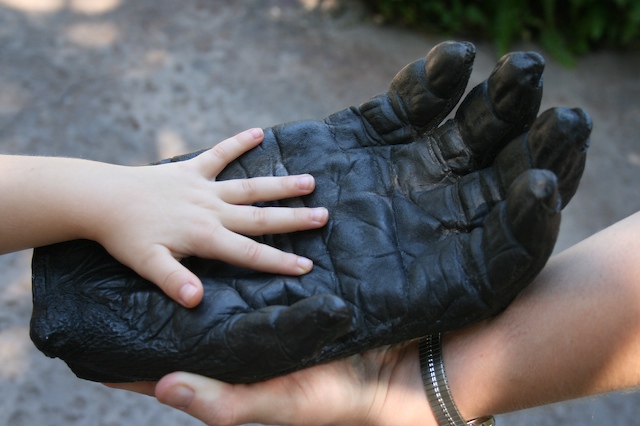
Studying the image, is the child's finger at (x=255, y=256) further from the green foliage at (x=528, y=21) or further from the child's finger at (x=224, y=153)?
the green foliage at (x=528, y=21)

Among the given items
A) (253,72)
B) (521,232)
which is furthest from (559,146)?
(253,72)

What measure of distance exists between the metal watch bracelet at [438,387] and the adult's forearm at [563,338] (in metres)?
0.02


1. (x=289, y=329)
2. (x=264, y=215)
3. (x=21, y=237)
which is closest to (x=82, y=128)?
(x=21, y=237)

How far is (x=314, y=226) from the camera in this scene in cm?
138

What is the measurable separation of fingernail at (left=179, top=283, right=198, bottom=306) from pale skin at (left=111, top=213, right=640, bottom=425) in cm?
15

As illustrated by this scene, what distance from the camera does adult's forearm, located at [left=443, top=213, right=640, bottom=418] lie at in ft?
4.22

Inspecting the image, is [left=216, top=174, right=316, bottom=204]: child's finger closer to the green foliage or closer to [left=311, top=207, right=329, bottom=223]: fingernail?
[left=311, top=207, right=329, bottom=223]: fingernail

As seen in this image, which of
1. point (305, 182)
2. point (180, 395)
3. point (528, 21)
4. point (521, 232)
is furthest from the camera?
point (528, 21)

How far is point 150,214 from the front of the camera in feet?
4.46

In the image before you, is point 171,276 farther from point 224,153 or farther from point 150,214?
point 224,153

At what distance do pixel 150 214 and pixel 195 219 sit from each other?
0.32ft

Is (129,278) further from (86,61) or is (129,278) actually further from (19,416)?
(86,61)

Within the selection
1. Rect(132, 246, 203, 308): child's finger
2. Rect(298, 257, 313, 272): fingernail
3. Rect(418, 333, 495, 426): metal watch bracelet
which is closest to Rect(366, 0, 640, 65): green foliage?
Rect(418, 333, 495, 426): metal watch bracelet

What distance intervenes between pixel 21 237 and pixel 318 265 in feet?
2.18
